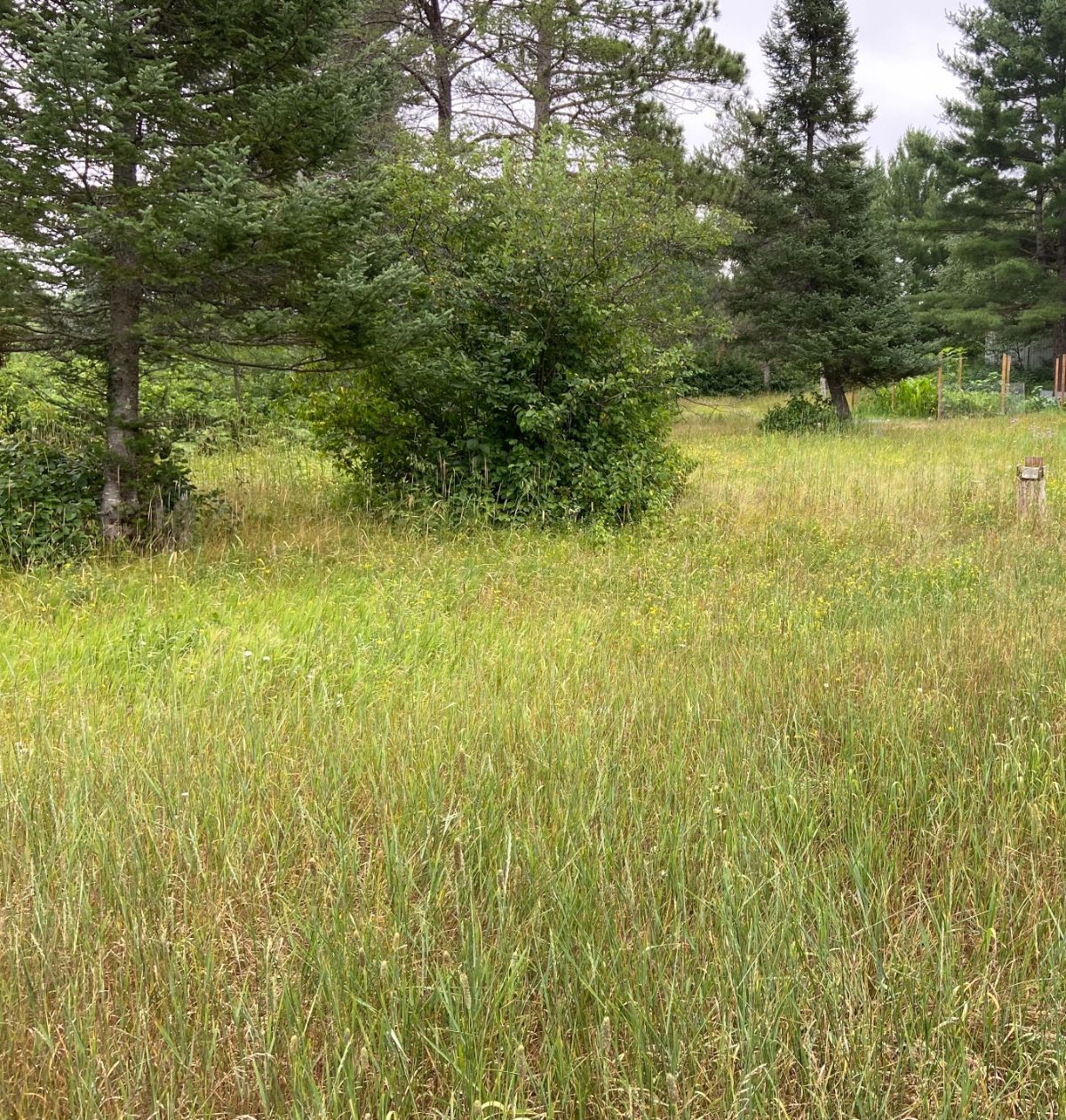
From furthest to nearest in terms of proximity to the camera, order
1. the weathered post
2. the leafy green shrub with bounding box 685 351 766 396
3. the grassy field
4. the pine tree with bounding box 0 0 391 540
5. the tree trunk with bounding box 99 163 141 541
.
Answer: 1. the leafy green shrub with bounding box 685 351 766 396
2. the weathered post
3. the tree trunk with bounding box 99 163 141 541
4. the pine tree with bounding box 0 0 391 540
5. the grassy field

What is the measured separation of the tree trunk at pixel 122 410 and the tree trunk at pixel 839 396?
16.7 metres

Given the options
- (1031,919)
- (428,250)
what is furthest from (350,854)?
(428,250)

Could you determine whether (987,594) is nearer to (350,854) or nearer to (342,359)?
(350,854)

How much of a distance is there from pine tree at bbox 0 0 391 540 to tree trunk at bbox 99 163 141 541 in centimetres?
1

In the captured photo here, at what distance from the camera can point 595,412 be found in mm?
8219

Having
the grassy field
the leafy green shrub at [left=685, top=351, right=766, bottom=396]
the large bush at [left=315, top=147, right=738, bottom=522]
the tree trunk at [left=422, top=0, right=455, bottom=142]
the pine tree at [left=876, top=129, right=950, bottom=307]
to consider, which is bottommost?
the grassy field

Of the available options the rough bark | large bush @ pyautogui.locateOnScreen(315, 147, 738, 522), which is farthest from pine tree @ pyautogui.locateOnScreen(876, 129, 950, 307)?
large bush @ pyautogui.locateOnScreen(315, 147, 738, 522)

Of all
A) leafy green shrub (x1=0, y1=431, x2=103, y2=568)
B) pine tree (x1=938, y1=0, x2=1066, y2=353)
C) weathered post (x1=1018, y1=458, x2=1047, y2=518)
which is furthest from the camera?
pine tree (x1=938, y1=0, x2=1066, y2=353)

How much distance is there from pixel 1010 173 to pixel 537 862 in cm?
3314

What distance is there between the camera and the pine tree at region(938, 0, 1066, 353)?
25859 millimetres

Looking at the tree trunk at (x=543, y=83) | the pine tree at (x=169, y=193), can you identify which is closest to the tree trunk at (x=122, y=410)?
the pine tree at (x=169, y=193)

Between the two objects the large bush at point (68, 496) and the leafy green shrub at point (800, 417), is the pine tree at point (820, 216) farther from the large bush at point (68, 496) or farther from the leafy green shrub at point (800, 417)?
the large bush at point (68, 496)

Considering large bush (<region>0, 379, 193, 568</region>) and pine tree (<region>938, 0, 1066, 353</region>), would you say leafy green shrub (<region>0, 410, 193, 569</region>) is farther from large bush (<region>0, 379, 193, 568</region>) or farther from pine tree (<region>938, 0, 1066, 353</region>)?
pine tree (<region>938, 0, 1066, 353</region>)

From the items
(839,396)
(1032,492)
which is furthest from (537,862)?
(839,396)
